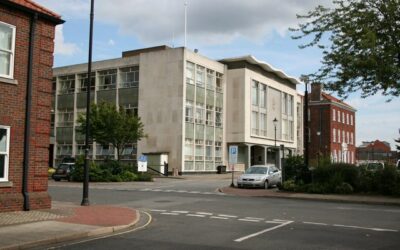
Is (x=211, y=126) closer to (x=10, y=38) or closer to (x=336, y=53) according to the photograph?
(x=336, y=53)

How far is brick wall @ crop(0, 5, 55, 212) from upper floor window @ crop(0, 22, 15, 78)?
0.46 ft

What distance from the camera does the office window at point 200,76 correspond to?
5419cm

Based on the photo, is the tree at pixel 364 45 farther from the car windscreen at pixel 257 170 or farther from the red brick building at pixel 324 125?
the red brick building at pixel 324 125

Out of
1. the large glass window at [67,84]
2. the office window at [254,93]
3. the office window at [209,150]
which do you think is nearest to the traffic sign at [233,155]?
the office window at [209,150]

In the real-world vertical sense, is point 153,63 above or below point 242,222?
above

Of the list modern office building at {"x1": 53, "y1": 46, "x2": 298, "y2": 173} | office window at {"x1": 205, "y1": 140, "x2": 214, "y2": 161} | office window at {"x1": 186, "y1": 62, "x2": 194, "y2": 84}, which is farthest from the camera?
office window at {"x1": 205, "y1": 140, "x2": 214, "y2": 161}

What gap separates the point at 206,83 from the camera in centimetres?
5581

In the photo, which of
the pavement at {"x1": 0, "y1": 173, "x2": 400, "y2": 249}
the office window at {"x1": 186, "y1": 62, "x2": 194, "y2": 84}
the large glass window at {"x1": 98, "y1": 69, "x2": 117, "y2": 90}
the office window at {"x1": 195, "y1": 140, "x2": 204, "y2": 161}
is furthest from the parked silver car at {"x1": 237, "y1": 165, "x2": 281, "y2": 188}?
the large glass window at {"x1": 98, "y1": 69, "x2": 117, "y2": 90}

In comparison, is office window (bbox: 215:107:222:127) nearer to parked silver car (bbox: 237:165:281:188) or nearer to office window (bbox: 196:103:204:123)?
office window (bbox: 196:103:204:123)

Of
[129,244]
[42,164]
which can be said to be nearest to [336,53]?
[42,164]

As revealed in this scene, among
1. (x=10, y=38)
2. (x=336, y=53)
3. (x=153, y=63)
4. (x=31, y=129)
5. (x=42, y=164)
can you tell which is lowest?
(x=42, y=164)

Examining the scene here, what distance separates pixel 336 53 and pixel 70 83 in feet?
135

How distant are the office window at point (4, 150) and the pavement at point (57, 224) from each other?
1.20m

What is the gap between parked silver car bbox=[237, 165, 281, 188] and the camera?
32.2 metres
